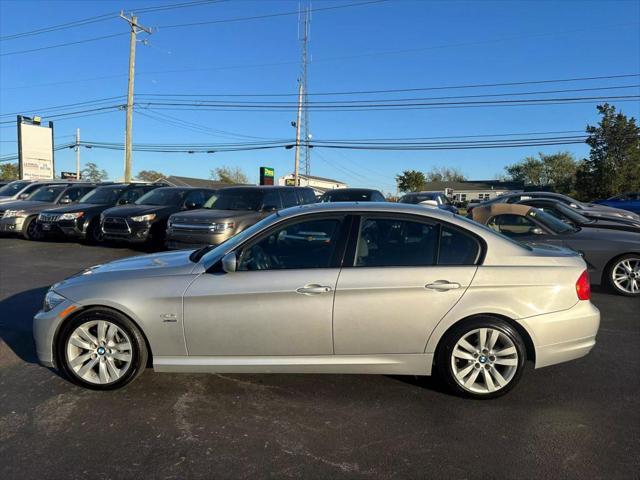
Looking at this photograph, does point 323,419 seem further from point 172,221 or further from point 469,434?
point 172,221

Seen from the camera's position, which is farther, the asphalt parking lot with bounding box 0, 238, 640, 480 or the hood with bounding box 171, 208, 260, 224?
the hood with bounding box 171, 208, 260, 224

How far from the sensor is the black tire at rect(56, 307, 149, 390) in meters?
3.68

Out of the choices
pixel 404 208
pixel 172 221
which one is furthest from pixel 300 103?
pixel 404 208

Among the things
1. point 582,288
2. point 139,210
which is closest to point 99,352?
point 582,288

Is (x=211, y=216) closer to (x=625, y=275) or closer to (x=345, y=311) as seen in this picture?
(x=345, y=311)

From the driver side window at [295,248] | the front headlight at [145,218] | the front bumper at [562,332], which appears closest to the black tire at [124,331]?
the driver side window at [295,248]

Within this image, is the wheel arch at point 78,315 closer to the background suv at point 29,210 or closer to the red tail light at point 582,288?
the red tail light at point 582,288

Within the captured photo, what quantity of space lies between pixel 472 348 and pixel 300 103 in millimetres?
41868

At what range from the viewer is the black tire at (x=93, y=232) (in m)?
12.5

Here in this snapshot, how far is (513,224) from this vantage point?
784 centimetres

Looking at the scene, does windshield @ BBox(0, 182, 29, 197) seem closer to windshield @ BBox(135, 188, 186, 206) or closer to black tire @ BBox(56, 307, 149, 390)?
windshield @ BBox(135, 188, 186, 206)

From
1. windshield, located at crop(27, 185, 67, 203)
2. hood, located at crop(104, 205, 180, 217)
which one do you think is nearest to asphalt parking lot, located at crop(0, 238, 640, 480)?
hood, located at crop(104, 205, 180, 217)

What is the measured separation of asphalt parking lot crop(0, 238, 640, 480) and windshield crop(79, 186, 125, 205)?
10.2 m

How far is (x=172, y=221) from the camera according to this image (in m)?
9.99
